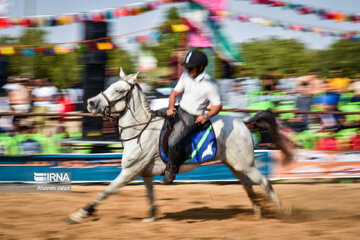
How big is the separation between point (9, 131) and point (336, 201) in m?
5.90

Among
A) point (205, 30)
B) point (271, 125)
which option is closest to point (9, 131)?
point (205, 30)

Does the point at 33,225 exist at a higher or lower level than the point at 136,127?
lower

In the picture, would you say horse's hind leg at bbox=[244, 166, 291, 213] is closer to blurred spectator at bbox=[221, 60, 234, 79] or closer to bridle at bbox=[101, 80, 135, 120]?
bridle at bbox=[101, 80, 135, 120]

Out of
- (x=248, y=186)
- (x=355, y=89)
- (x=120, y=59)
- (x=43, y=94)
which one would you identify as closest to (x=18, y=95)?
(x=43, y=94)

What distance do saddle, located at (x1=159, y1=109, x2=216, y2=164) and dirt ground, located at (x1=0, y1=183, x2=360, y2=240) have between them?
2.68 ft

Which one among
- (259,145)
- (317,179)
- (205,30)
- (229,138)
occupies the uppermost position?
(205,30)

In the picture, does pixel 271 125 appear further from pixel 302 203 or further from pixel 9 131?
pixel 9 131

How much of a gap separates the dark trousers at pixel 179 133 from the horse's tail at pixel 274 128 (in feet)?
3.26

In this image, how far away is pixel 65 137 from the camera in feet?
27.7

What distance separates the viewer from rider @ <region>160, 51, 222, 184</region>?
5.21 meters

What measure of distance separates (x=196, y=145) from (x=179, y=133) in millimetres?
287

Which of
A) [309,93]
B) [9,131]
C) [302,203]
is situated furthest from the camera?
[309,93]

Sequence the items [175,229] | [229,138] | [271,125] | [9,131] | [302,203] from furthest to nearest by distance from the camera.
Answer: [9,131] → [302,203] → [271,125] → [229,138] → [175,229]

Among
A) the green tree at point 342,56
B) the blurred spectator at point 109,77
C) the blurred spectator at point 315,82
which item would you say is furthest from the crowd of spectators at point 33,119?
the green tree at point 342,56
